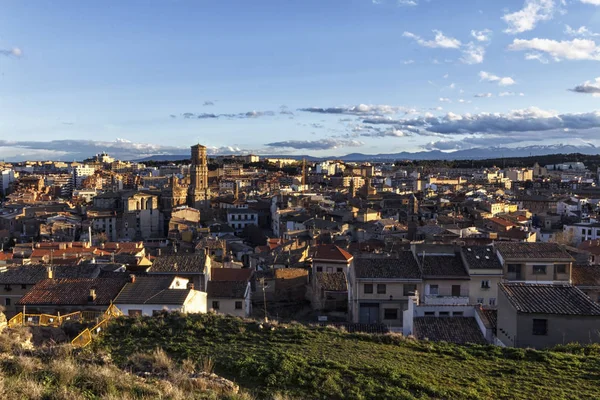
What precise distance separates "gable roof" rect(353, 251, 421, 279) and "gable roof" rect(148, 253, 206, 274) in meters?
7.11

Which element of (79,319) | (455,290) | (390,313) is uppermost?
(79,319)

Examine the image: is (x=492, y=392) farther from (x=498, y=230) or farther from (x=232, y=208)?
(x=232, y=208)

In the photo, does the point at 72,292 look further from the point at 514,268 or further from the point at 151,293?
the point at 514,268

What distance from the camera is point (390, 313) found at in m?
22.3

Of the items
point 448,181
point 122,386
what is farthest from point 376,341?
point 448,181

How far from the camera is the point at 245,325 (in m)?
14.7

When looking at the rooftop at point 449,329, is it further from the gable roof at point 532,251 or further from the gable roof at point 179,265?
the gable roof at point 179,265

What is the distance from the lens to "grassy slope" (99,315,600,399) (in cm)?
997

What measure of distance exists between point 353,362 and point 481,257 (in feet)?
42.0

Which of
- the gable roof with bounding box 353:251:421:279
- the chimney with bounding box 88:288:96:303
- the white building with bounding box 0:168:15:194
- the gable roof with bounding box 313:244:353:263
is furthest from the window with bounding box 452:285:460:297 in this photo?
the white building with bounding box 0:168:15:194

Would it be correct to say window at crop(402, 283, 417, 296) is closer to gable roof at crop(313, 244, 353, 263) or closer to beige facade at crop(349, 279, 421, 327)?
beige facade at crop(349, 279, 421, 327)

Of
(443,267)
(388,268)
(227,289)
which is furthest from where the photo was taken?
(227,289)

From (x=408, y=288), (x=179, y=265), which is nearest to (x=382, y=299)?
(x=408, y=288)

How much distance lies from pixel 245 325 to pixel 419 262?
10419 mm
